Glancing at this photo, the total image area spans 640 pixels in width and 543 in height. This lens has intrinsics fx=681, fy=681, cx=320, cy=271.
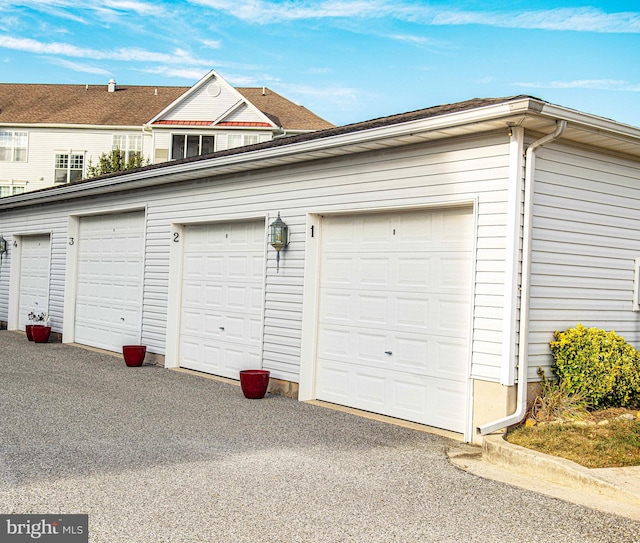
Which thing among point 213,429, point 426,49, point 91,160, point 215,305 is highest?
point 426,49

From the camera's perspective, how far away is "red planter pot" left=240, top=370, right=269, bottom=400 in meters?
8.34

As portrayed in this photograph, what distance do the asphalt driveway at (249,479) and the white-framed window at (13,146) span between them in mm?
23415

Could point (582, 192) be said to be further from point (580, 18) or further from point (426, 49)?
point (426, 49)

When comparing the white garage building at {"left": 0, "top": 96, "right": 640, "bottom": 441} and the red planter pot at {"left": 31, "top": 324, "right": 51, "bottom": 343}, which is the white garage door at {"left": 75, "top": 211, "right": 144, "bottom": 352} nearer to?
the red planter pot at {"left": 31, "top": 324, "right": 51, "bottom": 343}

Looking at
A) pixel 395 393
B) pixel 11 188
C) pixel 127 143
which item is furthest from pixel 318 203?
pixel 11 188

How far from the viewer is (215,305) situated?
1023 centimetres

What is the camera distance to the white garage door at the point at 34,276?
15000 millimetres

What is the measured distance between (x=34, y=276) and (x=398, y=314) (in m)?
10.9

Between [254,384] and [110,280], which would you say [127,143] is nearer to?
[110,280]

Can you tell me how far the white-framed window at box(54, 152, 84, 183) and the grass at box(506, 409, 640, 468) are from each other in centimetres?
2583

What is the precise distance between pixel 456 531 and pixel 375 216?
434 centimetres

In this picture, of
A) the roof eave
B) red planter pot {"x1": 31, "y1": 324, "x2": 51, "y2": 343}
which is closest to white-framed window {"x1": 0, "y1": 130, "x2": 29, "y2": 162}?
red planter pot {"x1": 31, "y1": 324, "x2": 51, "y2": 343}

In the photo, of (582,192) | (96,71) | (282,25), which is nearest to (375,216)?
(582,192)

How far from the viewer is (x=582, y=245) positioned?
6871 mm
